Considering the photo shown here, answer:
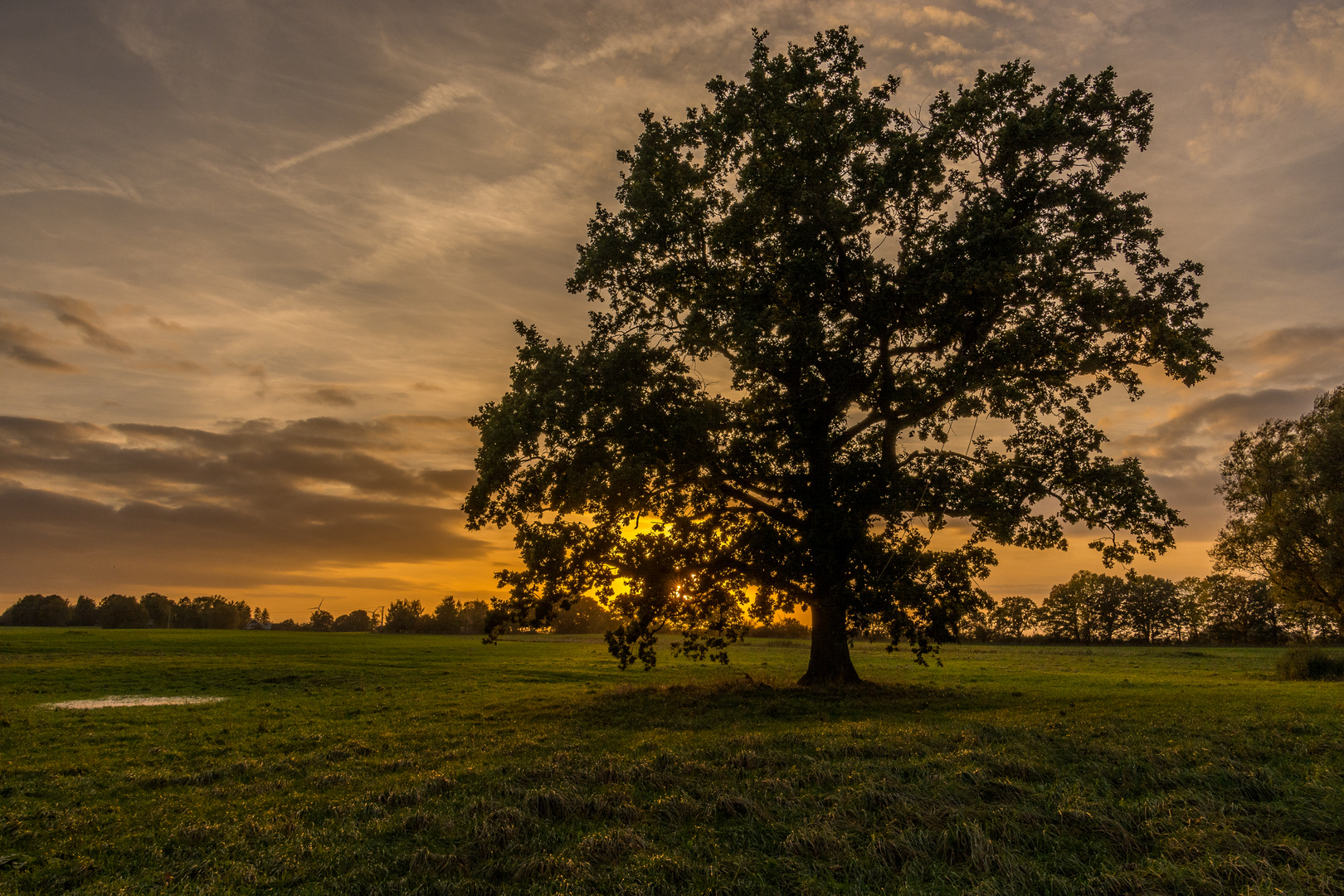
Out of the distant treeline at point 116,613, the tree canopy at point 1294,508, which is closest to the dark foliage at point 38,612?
the distant treeline at point 116,613

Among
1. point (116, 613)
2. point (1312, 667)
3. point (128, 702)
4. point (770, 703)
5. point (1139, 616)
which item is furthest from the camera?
point (116, 613)

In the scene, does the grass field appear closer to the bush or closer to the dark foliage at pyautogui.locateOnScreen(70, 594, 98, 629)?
the bush

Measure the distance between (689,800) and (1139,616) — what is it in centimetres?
15958

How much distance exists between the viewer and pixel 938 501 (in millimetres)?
26641

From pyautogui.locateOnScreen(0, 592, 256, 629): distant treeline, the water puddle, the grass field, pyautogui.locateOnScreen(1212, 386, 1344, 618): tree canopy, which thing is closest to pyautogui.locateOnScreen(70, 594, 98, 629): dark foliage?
pyautogui.locateOnScreen(0, 592, 256, 629): distant treeline

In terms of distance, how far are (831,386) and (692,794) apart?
18.9 meters

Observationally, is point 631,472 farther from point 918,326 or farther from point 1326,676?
point 1326,676

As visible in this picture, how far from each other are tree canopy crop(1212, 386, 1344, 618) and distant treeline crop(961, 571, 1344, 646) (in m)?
67.4

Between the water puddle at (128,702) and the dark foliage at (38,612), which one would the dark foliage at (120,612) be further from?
the water puddle at (128,702)

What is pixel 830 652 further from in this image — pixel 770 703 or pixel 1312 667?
pixel 1312 667

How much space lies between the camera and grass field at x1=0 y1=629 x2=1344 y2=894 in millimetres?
8930

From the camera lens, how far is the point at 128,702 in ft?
96.1

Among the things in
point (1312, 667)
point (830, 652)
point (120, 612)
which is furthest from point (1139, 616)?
point (120, 612)

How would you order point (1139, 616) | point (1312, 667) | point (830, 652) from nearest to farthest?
point (830, 652), point (1312, 667), point (1139, 616)
